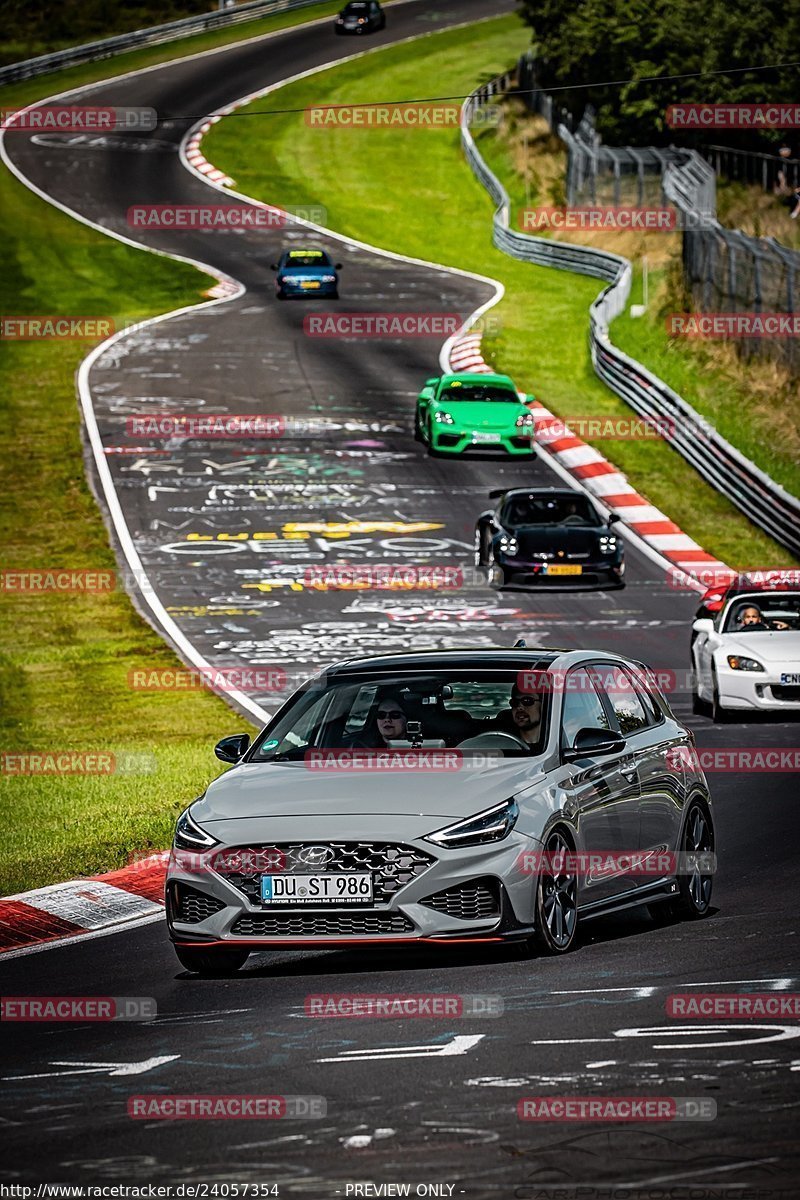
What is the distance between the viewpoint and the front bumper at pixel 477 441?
124ft

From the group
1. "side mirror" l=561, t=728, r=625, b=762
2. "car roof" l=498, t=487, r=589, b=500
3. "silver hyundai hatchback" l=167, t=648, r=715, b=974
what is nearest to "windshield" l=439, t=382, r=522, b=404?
"car roof" l=498, t=487, r=589, b=500

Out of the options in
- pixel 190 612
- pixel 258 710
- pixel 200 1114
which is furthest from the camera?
pixel 190 612

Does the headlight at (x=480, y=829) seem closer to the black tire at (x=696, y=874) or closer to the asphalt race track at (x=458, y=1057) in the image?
the asphalt race track at (x=458, y=1057)

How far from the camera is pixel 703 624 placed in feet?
73.8

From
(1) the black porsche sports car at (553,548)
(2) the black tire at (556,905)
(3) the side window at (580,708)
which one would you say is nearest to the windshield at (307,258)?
(1) the black porsche sports car at (553,548)

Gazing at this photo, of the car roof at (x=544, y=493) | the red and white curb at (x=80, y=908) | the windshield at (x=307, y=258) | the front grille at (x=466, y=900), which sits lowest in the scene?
the windshield at (x=307, y=258)

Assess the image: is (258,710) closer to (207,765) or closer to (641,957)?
(207,765)

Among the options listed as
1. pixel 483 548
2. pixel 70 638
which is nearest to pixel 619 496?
pixel 483 548

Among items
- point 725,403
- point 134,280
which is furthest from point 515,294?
point 725,403

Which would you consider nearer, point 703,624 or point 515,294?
point 703,624

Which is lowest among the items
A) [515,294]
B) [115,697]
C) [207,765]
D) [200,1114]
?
[515,294]

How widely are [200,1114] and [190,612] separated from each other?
2168 centimetres

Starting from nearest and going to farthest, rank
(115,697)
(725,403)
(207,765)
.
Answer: (207,765) → (115,697) → (725,403)

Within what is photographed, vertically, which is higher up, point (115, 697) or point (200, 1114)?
point (200, 1114)
